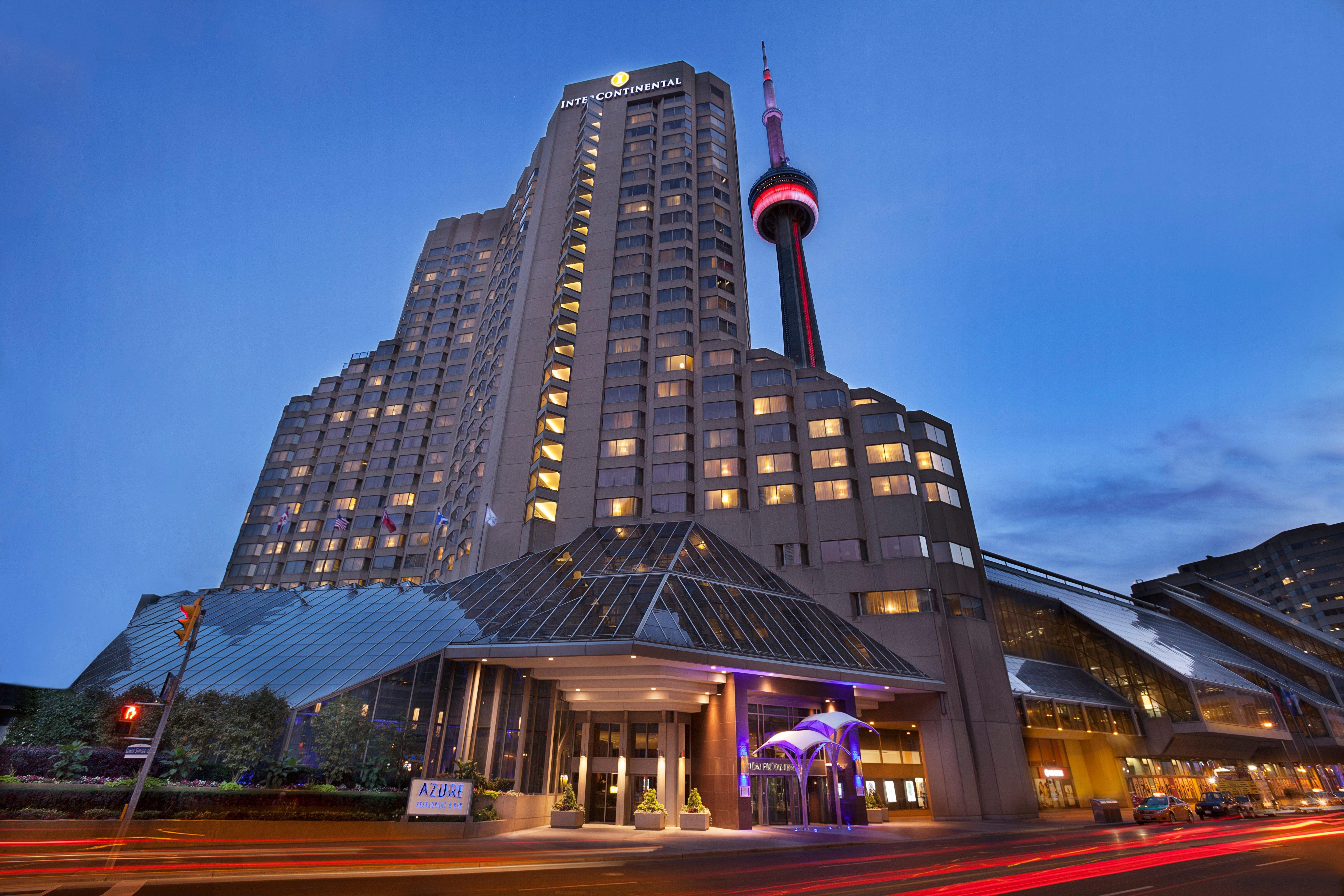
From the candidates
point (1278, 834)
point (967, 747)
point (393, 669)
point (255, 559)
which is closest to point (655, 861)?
point (393, 669)

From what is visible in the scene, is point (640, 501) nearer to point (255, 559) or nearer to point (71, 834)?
point (71, 834)

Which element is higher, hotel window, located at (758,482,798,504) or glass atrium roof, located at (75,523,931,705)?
hotel window, located at (758,482,798,504)

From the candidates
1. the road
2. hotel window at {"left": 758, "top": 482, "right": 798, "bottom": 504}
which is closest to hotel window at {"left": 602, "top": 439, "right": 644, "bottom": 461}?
hotel window at {"left": 758, "top": 482, "right": 798, "bottom": 504}

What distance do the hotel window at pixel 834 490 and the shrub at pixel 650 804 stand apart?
30826mm

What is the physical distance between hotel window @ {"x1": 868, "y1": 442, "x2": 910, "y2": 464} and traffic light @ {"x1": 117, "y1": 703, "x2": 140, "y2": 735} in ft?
174

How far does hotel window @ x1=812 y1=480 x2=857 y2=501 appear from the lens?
59.3m

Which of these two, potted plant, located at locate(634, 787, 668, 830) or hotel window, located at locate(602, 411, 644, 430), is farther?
hotel window, located at locate(602, 411, 644, 430)

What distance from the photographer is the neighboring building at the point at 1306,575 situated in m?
147

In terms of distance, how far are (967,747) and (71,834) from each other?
50937 millimetres

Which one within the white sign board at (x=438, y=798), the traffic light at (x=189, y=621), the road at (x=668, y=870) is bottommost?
the road at (x=668, y=870)

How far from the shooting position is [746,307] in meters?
85.5

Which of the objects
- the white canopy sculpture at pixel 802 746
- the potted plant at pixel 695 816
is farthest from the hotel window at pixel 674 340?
the potted plant at pixel 695 816

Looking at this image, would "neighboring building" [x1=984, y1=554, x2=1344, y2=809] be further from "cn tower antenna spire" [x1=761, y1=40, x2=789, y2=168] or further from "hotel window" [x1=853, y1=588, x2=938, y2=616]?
"cn tower antenna spire" [x1=761, y1=40, x2=789, y2=168]

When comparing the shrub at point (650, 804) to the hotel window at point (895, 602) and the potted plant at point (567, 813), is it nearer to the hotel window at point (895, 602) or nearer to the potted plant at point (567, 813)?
the potted plant at point (567, 813)
